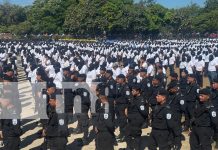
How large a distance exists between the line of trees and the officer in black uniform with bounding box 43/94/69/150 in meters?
44.7

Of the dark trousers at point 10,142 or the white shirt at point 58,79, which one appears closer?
the dark trousers at point 10,142

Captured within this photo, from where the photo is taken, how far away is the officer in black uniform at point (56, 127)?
7.96m

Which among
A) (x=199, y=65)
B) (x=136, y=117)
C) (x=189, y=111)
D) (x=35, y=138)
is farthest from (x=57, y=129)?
(x=199, y=65)

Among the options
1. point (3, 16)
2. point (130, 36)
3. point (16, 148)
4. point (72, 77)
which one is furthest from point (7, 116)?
point (3, 16)

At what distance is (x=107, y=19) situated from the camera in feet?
173

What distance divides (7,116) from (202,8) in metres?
76.3

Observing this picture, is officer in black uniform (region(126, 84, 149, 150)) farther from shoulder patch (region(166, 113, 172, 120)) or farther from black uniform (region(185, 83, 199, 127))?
black uniform (region(185, 83, 199, 127))

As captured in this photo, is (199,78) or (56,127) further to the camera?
(199,78)

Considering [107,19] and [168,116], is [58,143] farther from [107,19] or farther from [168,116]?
[107,19]

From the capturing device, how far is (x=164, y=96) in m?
8.00

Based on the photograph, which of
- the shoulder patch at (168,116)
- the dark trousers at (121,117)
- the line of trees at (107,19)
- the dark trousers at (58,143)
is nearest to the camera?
the shoulder patch at (168,116)

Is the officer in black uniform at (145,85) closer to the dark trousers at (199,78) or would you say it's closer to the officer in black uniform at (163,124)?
the officer in black uniform at (163,124)

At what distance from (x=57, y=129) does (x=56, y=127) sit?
1.8 inches

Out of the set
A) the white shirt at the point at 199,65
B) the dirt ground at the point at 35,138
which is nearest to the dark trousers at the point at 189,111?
the dirt ground at the point at 35,138
